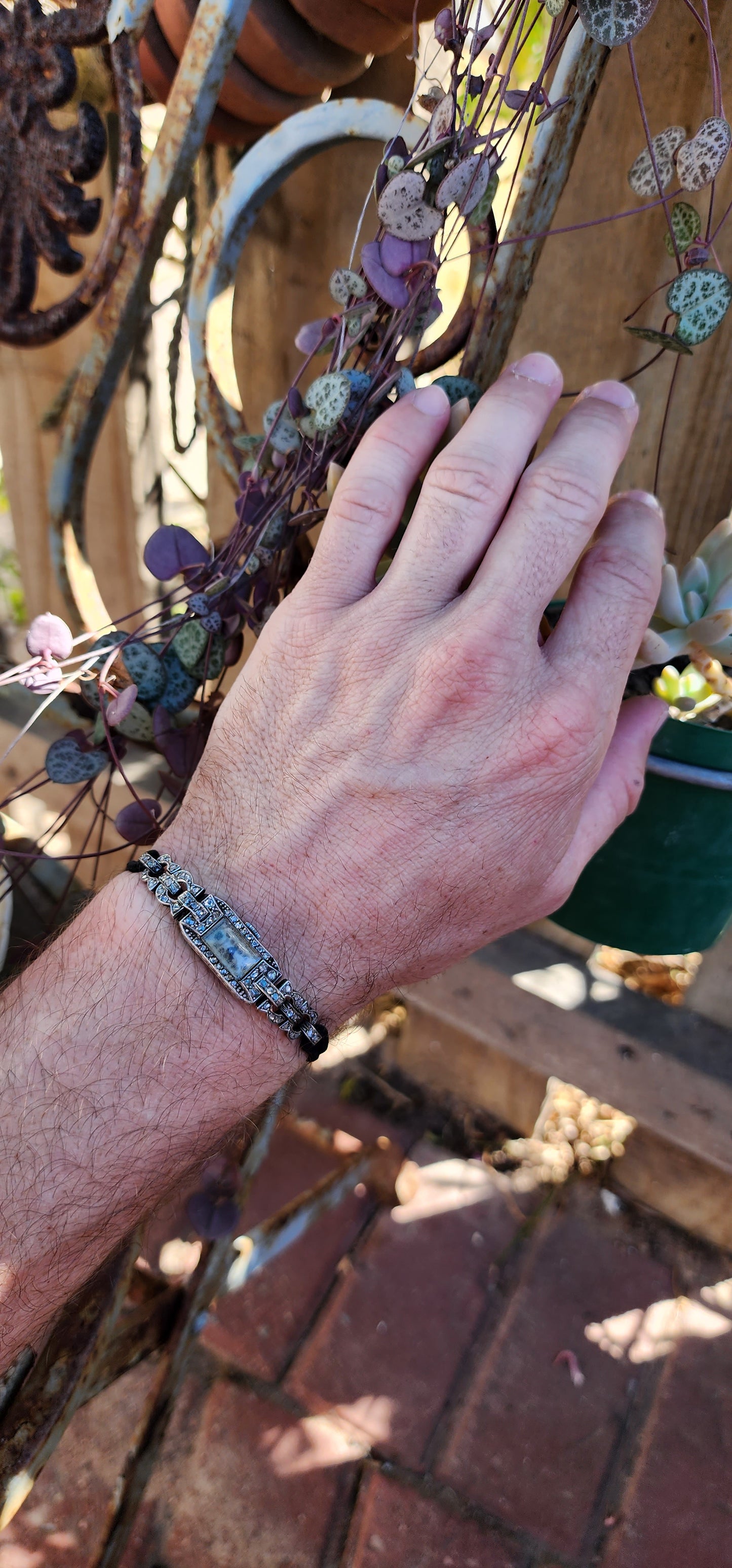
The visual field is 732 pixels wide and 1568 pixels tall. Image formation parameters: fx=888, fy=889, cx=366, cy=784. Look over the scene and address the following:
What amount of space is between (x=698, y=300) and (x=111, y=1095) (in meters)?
0.71

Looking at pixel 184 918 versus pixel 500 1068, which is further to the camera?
pixel 500 1068

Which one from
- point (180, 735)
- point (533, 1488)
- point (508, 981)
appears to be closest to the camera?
point (180, 735)

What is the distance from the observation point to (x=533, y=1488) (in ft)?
3.94

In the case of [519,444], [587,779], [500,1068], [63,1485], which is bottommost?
[63,1485]

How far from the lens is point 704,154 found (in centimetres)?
58

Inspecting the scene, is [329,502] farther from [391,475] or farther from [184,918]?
[184,918]

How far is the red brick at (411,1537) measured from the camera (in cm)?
114

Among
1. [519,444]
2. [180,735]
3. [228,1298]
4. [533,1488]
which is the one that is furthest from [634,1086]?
[519,444]

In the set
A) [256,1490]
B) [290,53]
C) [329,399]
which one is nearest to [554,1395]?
[256,1490]

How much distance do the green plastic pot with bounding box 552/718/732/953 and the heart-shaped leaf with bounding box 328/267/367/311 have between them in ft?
1.38

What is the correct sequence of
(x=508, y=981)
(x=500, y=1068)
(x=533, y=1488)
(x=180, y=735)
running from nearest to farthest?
(x=180, y=735) < (x=533, y=1488) < (x=508, y=981) < (x=500, y=1068)

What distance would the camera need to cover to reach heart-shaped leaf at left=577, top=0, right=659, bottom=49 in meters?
0.54

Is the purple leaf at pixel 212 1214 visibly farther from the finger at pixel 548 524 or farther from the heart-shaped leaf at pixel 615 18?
the heart-shaped leaf at pixel 615 18

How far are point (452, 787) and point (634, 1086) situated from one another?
2.63ft
